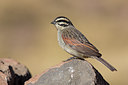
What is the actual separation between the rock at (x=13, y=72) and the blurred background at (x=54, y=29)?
924 centimetres

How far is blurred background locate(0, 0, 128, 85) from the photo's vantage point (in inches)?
1008

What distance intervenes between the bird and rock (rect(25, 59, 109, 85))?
Result: 0.79 meters

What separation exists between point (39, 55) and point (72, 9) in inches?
288

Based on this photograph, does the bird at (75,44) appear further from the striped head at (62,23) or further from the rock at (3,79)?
the rock at (3,79)

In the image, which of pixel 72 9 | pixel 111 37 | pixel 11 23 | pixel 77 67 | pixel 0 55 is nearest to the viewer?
pixel 77 67

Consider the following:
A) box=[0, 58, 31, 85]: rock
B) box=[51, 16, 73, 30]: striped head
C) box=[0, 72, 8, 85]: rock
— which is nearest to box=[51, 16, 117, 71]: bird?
box=[51, 16, 73, 30]: striped head

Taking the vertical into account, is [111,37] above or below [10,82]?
below

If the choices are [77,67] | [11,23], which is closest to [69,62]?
[77,67]

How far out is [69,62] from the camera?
11914mm

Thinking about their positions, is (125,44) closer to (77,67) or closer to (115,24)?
(115,24)

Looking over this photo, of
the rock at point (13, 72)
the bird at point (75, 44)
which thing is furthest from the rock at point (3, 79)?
the bird at point (75, 44)

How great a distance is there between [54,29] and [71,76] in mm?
18870

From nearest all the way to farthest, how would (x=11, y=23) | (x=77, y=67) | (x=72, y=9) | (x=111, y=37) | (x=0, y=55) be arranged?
(x=77, y=67) → (x=0, y=55) → (x=111, y=37) → (x=11, y=23) → (x=72, y=9)

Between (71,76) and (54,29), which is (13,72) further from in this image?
(54,29)
